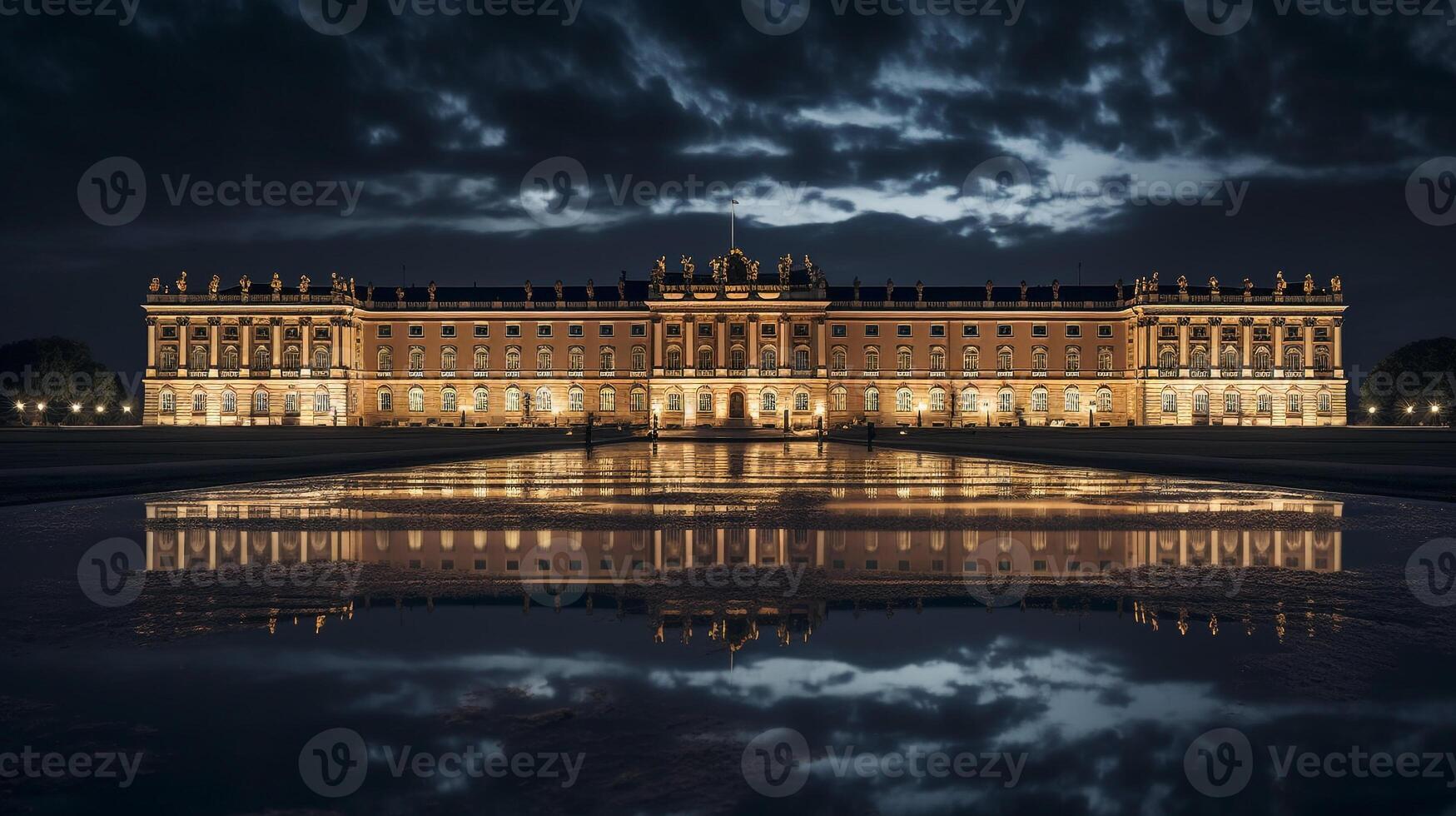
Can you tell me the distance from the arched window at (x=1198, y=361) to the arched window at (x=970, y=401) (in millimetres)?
20862

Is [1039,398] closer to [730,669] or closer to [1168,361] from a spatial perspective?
[1168,361]

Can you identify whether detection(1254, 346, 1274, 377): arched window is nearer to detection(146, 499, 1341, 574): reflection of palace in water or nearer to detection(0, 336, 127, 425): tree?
detection(146, 499, 1341, 574): reflection of palace in water

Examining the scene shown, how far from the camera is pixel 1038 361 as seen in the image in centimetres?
9675

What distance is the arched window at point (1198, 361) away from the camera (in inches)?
3748

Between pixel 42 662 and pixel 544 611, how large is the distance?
3362 millimetres

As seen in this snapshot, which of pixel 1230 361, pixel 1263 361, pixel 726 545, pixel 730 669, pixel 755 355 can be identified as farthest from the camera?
pixel 1263 361

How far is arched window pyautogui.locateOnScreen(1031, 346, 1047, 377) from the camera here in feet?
317

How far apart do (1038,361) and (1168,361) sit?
12.5m

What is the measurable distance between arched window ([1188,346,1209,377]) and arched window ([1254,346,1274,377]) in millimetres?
5169

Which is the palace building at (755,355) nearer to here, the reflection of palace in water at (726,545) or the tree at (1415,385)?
the tree at (1415,385)

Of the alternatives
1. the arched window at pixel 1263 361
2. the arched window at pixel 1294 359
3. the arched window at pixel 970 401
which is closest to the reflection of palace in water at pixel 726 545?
the arched window at pixel 970 401

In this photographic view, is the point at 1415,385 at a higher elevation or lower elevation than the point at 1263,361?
lower

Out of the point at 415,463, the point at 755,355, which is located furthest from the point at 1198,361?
the point at 415,463

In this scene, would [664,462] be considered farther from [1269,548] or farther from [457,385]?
[457,385]
